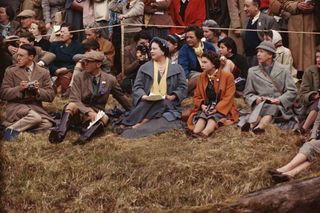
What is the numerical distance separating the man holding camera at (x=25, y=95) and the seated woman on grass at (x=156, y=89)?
42.1 inches

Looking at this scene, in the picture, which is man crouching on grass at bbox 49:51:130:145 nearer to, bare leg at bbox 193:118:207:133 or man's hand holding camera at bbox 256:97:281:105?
bare leg at bbox 193:118:207:133

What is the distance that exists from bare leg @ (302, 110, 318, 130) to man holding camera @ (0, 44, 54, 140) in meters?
3.36

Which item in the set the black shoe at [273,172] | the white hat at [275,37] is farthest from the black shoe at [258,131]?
the white hat at [275,37]

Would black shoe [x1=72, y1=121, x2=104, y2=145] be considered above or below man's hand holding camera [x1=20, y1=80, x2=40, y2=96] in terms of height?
below

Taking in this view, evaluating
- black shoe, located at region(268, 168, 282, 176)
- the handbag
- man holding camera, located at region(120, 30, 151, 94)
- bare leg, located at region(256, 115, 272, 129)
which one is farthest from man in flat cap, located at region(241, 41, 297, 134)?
the handbag

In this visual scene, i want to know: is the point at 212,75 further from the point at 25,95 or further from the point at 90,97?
the point at 25,95

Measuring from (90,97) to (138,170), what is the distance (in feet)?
5.65

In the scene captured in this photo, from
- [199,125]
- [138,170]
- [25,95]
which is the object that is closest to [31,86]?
[25,95]

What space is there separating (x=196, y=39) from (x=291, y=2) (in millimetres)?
1724

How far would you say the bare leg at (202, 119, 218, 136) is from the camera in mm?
10617

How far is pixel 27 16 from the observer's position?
13.9 m

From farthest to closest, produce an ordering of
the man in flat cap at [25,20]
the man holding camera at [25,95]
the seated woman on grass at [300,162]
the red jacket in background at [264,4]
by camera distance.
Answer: the man in flat cap at [25,20] < the red jacket in background at [264,4] < the man holding camera at [25,95] < the seated woman on grass at [300,162]

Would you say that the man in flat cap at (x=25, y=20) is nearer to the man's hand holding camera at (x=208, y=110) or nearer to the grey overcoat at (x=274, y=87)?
the man's hand holding camera at (x=208, y=110)

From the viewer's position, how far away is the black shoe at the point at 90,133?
35.3 feet
